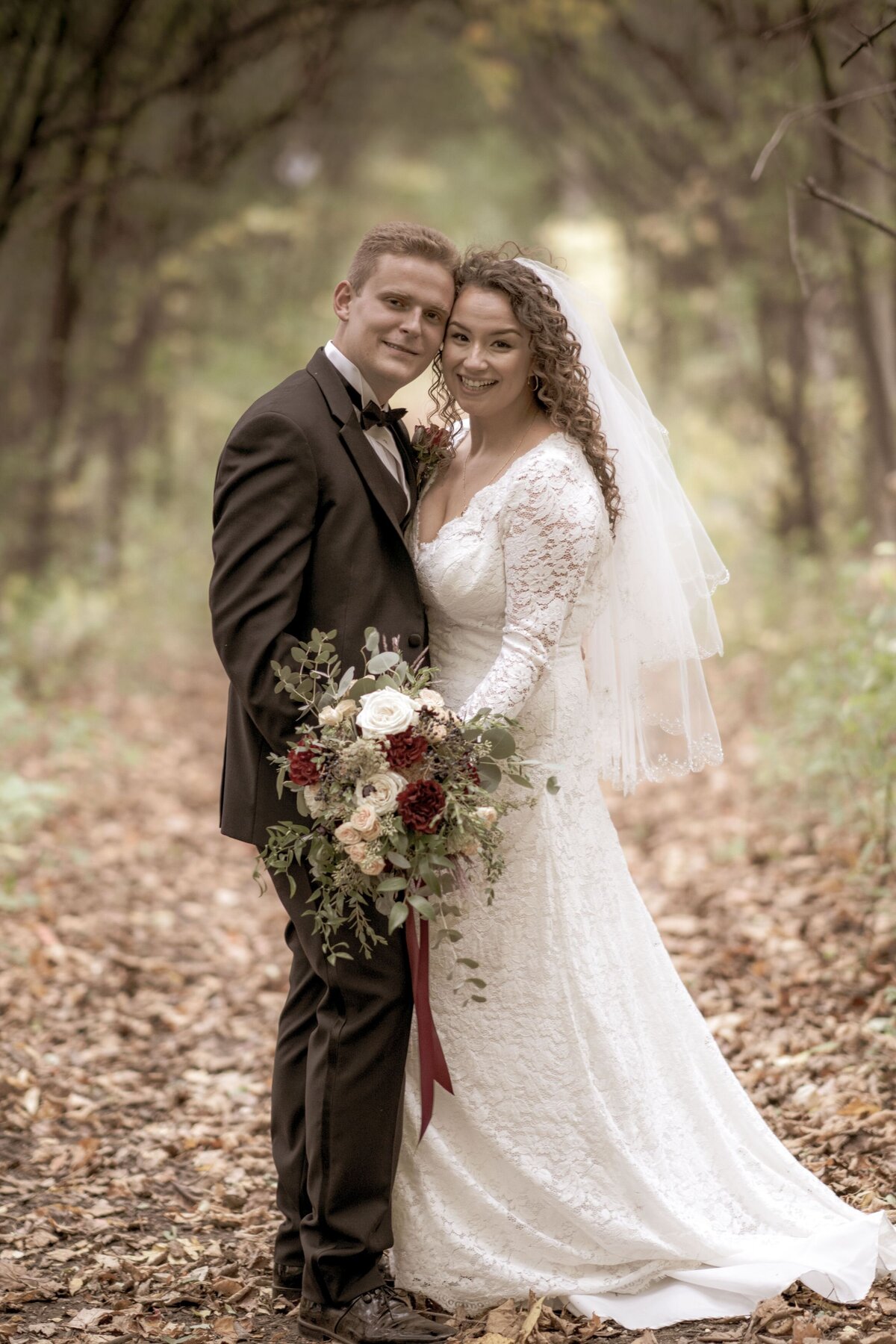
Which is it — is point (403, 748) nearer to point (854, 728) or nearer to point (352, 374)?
point (352, 374)

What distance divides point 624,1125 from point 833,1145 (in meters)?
0.99

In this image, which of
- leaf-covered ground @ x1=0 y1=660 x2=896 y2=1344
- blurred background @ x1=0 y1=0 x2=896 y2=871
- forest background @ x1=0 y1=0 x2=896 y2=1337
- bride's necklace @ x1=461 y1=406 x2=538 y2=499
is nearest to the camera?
leaf-covered ground @ x1=0 y1=660 x2=896 y2=1344

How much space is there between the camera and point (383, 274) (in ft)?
11.3

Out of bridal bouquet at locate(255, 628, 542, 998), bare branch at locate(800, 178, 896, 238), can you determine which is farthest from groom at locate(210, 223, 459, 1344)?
bare branch at locate(800, 178, 896, 238)

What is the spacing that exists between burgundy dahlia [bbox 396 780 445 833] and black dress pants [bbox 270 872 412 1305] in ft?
1.47

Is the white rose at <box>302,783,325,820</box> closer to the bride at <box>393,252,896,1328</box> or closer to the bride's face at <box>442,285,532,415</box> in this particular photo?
the bride at <box>393,252,896,1328</box>

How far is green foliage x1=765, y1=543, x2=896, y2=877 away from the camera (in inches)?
212

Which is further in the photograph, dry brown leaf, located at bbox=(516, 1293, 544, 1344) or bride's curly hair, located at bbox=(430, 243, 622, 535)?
bride's curly hair, located at bbox=(430, 243, 622, 535)

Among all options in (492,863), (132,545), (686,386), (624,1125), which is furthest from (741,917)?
(686,386)

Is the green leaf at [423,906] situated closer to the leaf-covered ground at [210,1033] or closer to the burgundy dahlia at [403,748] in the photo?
the burgundy dahlia at [403,748]

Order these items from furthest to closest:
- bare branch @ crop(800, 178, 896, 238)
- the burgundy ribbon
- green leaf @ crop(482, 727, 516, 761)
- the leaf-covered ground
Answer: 1. bare branch @ crop(800, 178, 896, 238)
2. the leaf-covered ground
3. the burgundy ribbon
4. green leaf @ crop(482, 727, 516, 761)

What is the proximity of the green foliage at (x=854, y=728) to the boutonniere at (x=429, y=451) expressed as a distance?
2207 mm

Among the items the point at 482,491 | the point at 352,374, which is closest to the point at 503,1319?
the point at 482,491

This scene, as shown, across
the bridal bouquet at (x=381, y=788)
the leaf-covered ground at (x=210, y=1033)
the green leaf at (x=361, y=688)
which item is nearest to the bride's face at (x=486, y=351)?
the bridal bouquet at (x=381, y=788)
